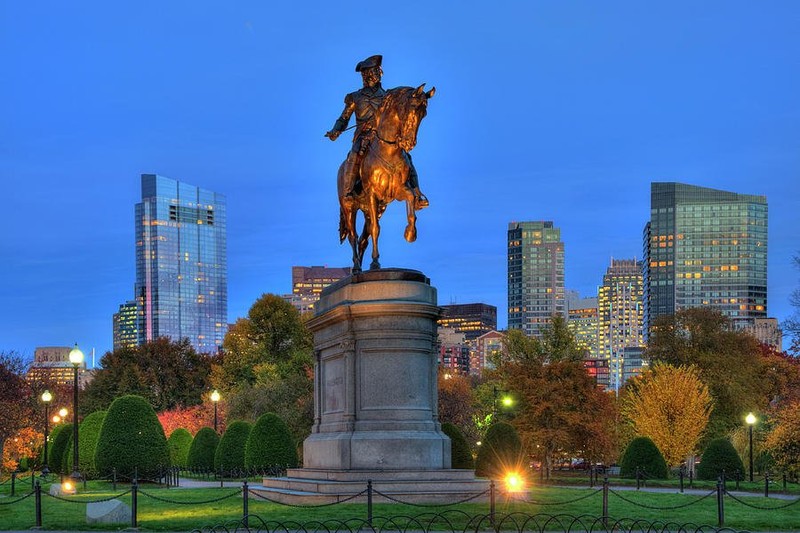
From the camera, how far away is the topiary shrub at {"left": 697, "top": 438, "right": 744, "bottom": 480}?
5294 centimetres

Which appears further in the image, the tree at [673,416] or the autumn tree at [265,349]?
the autumn tree at [265,349]

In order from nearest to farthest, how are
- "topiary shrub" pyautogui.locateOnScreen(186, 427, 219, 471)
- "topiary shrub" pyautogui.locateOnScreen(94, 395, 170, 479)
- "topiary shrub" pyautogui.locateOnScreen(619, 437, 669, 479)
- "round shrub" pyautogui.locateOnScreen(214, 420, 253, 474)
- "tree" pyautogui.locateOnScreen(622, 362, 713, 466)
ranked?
1. "topiary shrub" pyautogui.locateOnScreen(94, 395, 170, 479)
2. "round shrub" pyautogui.locateOnScreen(214, 420, 253, 474)
3. "topiary shrub" pyautogui.locateOnScreen(619, 437, 669, 479)
4. "topiary shrub" pyautogui.locateOnScreen(186, 427, 219, 471)
5. "tree" pyautogui.locateOnScreen(622, 362, 713, 466)

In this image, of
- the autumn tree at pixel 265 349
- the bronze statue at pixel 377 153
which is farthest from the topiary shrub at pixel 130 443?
the autumn tree at pixel 265 349

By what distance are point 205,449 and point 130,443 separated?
43.6ft

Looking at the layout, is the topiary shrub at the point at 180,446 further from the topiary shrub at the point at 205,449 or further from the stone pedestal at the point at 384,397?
the stone pedestal at the point at 384,397

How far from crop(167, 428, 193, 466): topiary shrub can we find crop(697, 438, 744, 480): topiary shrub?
27596 mm

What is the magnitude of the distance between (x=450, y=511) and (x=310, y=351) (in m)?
62.1

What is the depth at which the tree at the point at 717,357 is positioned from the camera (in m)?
81.4

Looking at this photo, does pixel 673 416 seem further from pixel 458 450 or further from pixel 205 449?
pixel 458 450

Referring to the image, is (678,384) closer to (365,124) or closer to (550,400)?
(550,400)

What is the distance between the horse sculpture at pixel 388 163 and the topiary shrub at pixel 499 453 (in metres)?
18.9

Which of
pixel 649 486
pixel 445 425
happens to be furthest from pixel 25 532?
pixel 649 486

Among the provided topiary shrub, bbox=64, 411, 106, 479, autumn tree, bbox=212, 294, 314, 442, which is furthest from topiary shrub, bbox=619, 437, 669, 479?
autumn tree, bbox=212, 294, 314, 442

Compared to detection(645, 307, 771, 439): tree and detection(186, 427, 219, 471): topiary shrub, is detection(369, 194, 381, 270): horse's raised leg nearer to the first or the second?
detection(186, 427, 219, 471): topiary shrub
